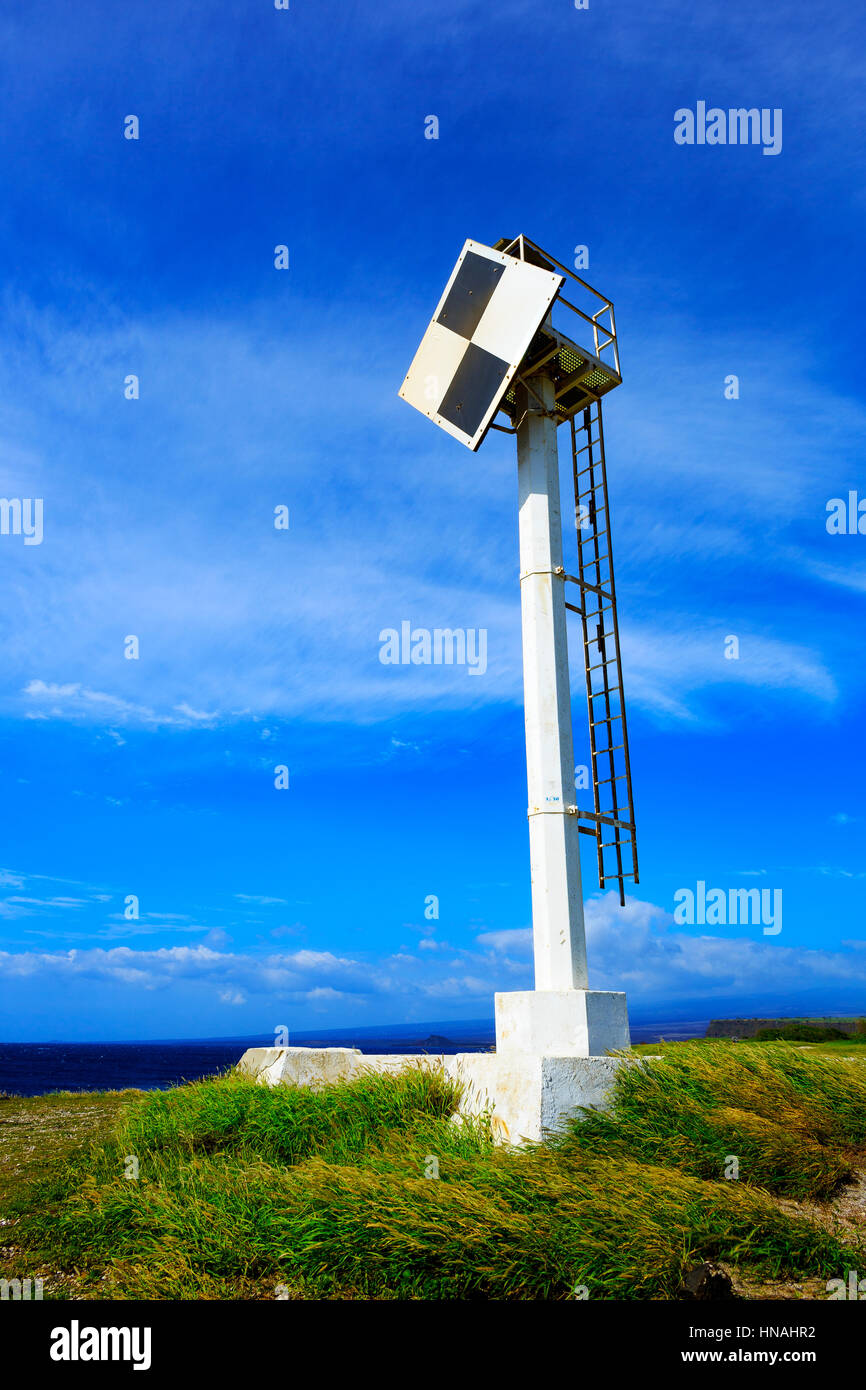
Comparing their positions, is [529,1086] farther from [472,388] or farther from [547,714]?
[472,388]

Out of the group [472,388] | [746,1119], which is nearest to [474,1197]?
[746,1119]

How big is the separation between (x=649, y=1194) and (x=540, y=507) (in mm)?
7260

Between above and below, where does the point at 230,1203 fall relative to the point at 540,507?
below

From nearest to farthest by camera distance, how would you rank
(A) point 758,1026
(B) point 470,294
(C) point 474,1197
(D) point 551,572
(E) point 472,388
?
(C) point 474,1197, (D) point 551,572, (E) point 472,388, (B) point 470,294, (A) point 758,1026

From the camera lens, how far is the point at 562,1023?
8.52 metres

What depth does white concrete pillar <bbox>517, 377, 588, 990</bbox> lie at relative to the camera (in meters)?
9.13

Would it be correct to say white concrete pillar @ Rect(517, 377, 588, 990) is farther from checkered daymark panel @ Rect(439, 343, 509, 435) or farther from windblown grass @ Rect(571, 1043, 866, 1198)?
windblown grass @ Rect(571, 1043, 866, 1198)

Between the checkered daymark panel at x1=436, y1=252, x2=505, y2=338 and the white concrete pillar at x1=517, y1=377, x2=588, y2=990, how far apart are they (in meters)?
1.13

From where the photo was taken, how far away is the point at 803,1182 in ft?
21.4

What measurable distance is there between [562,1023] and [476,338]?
818cm

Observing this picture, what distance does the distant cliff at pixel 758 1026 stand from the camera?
16.1 metres

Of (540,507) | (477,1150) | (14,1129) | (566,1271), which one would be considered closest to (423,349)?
(540,507)

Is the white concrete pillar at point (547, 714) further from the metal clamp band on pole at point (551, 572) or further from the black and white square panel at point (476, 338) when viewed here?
the black and white square panel at point (476, 338)
